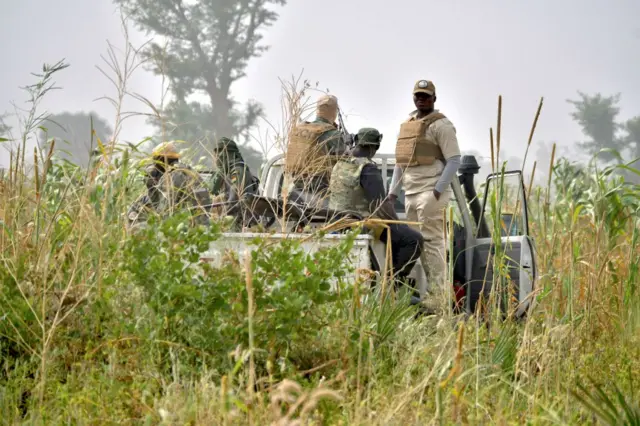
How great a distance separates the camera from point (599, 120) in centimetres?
7019

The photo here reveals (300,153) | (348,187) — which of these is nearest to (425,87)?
(348,187)

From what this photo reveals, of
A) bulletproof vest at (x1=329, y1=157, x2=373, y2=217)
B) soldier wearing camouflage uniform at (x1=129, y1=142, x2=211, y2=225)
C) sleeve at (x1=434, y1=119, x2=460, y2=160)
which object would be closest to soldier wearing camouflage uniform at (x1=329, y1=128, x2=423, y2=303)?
bulletproof vest at (x1=329, y1=157, x2=373, y2=217)

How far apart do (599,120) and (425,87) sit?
66.9 metres

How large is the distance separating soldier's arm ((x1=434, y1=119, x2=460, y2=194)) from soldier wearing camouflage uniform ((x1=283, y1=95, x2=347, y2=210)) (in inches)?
30.0

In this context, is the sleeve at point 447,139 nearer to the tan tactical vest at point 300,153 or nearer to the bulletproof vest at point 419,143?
the bulletproof vest at point 419,143

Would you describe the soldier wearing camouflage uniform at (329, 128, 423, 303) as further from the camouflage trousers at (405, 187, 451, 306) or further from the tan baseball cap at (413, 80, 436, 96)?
the tan baseball cap at (413, 80, 436, 96)

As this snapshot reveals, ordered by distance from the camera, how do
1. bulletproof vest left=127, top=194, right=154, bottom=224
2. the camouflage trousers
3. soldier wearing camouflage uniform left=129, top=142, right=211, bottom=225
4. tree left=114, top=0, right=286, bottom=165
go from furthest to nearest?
tree left=114, top=0, right=286, bottom=165 → the camouflage trousers → bulletproof vest left=127, top=194, right=154, bottom=224 → soldier wearing camouflage uniform left=129, top=142, right=211, bottom=225

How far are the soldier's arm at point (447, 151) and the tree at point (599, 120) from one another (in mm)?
65916

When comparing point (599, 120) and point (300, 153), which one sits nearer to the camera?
point (300, 153)

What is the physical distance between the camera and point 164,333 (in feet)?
11.6

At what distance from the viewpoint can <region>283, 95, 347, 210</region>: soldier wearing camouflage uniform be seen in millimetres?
4570

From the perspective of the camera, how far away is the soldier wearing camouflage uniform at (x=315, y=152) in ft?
15.0

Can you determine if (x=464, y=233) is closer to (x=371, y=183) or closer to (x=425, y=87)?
(x=371, y=183)

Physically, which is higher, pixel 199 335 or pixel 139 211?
pixel 139 211
